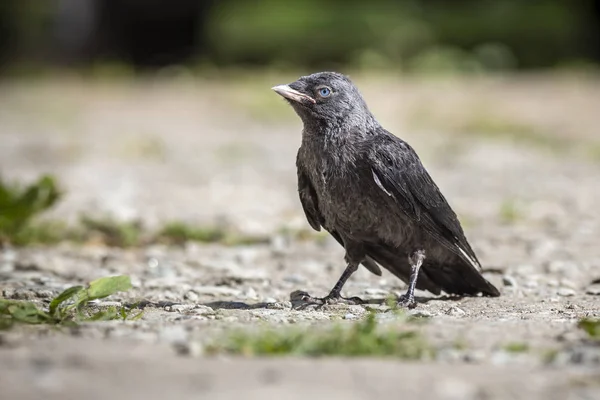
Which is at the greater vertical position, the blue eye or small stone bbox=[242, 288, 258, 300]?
the blue eye

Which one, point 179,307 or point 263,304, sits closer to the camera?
point 179,307

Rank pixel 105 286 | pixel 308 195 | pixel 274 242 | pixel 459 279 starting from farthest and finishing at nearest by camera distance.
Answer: pixel 274 242
pixel 459 279
pixel 308 195
pixel 105 286

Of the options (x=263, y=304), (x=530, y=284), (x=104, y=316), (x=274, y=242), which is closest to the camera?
(x=104, y=316)

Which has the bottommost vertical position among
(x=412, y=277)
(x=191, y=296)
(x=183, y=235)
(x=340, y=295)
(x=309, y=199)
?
(x=191, y=296)

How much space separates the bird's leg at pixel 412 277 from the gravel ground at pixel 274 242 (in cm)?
15

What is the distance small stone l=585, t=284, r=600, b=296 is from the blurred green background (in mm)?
11950

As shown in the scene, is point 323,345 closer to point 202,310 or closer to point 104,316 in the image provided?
point 104,316

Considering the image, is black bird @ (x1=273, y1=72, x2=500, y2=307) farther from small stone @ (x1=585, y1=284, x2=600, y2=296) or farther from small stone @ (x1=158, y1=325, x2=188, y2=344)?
small stone @ (x1=158, y1=325, x2=188, y2=344)

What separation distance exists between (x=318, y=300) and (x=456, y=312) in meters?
0.75

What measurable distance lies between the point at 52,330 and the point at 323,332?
114 cm

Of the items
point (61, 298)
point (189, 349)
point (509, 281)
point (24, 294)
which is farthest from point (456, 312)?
point (24, 294)

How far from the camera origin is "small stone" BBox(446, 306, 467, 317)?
5.01 m

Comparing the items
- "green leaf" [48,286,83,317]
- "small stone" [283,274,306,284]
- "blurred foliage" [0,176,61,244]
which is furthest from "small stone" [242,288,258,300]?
"blurred foliage" [0,176,61,244]

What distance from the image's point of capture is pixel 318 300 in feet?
17.8
